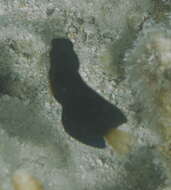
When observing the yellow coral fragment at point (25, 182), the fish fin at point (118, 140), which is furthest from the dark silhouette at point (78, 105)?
the yellow coral fragment at point (25, 182)

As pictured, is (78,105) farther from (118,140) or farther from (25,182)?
(25,182)

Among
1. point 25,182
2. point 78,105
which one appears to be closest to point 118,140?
point 78,105

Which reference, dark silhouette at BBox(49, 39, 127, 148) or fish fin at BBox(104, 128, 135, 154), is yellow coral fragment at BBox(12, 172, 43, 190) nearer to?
dark silhouette at BBox(49, 39, 127, 148)

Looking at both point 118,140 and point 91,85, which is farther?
point 91,85

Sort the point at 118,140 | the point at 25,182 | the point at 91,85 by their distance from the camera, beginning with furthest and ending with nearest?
1. the point at 91,85
2. the point at 118,140
3. the point at 25,182

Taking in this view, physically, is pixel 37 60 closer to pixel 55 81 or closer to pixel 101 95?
pixel 55 81

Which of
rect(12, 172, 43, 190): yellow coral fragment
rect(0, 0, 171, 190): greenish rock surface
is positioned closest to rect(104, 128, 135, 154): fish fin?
rect(0, 0, 171, 190): greenish rock surface

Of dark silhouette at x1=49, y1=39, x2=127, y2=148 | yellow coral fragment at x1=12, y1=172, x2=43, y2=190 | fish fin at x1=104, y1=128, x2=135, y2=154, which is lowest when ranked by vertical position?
yellow coral fragment at x1=12, y1=172, x2=43, y2=190
